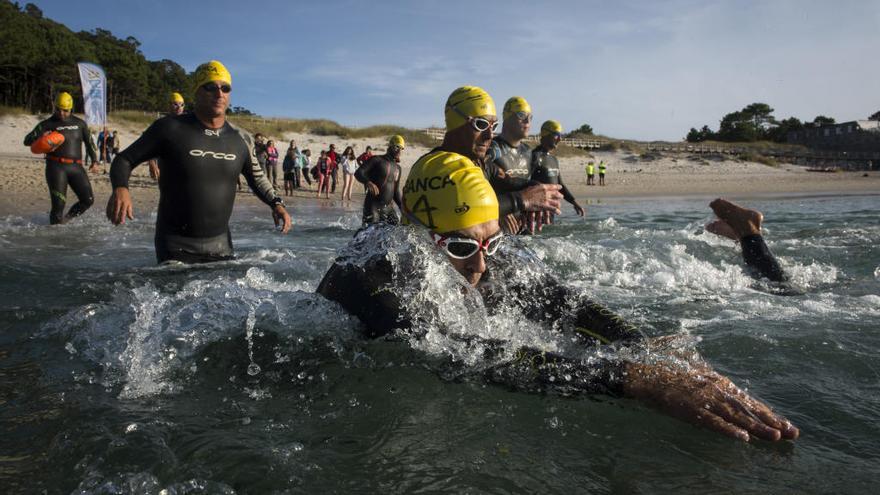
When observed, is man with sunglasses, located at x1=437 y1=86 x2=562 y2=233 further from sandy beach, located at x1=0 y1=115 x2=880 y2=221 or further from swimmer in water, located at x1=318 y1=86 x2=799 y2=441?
sandy beach, located at x1=0 y1=115 x2=880 y2=221

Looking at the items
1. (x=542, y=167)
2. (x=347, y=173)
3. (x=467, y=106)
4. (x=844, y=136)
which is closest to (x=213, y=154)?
(x=467, y=106)

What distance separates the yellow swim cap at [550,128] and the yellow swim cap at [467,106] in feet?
16.6

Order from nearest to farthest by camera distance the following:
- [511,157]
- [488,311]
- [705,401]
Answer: [705,401], [488,311], [511,157]

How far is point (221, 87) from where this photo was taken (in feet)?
14.8

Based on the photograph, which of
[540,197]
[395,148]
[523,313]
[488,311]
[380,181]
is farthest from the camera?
[395,148]

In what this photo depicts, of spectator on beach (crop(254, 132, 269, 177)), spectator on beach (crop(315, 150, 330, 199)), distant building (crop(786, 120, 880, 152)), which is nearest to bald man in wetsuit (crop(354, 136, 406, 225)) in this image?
spectator on beach (crop(254, 132, 269, 177))

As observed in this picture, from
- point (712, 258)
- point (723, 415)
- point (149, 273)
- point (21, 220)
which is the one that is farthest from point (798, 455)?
point (21, 220)

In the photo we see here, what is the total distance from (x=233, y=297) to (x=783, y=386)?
2.78m

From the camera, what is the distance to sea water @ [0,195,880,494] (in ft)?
6.56

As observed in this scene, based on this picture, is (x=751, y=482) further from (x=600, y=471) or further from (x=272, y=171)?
(x=272, y=171)

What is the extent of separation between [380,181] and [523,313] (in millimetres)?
7437

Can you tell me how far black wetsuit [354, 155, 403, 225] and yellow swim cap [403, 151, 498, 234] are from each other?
287 inches

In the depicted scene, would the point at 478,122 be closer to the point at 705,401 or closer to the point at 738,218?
the point at 705,401

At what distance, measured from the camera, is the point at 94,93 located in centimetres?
1531
